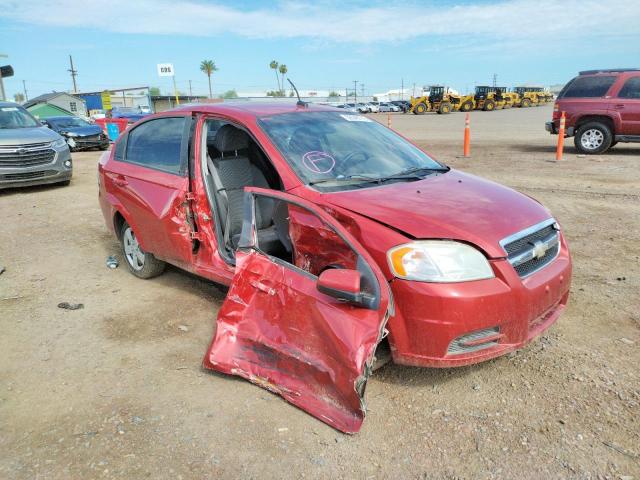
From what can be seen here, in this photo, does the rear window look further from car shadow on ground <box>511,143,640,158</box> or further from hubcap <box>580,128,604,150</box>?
car shadow on ground <box>511,143,640,158</box>

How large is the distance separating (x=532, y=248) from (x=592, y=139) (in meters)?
11.2

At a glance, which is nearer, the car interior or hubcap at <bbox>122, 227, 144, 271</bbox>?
the car interior

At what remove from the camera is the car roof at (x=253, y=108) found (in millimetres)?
3762

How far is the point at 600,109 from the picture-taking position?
458 inches

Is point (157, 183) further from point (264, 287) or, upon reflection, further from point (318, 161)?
point (264, 287)

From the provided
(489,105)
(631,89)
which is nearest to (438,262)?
(631,89)

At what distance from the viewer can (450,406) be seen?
2.73 metres

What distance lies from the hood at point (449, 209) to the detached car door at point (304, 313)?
29 cm

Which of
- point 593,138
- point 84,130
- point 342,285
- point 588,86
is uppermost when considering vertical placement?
point 588,86

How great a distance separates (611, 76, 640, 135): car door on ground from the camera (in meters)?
11.2

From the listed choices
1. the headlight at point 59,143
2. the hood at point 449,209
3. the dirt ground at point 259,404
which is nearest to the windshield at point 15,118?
the headlight at point 59,143

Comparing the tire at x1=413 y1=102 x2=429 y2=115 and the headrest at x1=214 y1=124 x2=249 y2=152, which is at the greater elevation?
the headrest at x1=214 y1=124 x2=249 y2=152

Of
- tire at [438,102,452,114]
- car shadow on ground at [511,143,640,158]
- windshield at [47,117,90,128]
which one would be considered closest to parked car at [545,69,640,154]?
car shadow on ground at [511,143,640,158]

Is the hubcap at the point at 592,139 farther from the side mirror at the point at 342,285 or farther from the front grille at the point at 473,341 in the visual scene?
the side mirror at the point at 342,285
